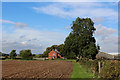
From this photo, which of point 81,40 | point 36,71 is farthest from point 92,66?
point 81,40

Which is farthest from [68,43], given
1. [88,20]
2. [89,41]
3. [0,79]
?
[0,79]

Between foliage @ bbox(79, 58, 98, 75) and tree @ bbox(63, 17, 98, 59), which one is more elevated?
tree @ bbox(63, 17, 98, 59)

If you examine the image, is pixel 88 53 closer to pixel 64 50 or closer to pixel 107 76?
pixel 64 50

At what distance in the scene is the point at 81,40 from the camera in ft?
161

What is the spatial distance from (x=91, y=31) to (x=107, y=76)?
42421 millimetres

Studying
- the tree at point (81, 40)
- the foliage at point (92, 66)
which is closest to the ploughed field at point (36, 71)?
the foliage at point (92, 66)

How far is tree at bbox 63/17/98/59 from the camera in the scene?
4812 cm

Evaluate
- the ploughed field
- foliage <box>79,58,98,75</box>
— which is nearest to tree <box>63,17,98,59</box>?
the ploughed field

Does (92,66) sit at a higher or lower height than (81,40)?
lower

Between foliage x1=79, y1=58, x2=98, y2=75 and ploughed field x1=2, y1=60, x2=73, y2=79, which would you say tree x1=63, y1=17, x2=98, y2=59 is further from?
foliage x1=79, y1=58, x2=98, y2=75

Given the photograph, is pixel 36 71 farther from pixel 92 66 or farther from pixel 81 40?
pixel 81 40

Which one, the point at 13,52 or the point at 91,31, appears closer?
the point at 91,31

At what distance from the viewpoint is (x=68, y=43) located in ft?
169

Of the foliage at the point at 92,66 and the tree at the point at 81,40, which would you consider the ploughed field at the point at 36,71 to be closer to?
the foliage at the point at 92,66
